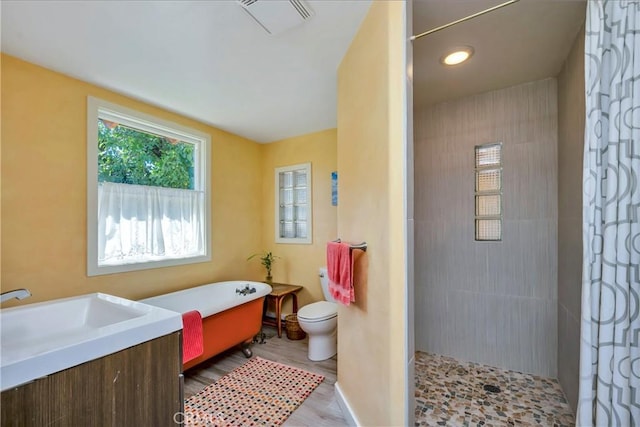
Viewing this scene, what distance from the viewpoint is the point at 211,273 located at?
3146 millimetres

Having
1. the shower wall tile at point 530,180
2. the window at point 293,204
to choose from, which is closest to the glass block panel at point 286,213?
the window at point 293,204

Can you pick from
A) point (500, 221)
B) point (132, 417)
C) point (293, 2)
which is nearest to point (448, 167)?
point (500, 221)

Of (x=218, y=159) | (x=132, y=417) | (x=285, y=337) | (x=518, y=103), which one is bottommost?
(x=285, y=337)

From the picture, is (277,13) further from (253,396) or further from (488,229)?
(253,396)

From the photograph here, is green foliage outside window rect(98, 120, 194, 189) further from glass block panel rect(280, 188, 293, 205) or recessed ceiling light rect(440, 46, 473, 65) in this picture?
recessed ceiling light rect(440, 46, 473, 65)

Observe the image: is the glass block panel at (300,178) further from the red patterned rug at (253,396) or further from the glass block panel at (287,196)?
the red patterned rug at (253,396)

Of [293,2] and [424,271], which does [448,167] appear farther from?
[293,2]

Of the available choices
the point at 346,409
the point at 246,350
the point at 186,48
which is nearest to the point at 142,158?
the point at 186,48

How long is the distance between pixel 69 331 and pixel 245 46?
200 centimetres

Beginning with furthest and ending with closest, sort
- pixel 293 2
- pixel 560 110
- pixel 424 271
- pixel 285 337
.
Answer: pixel 285 337 → pixel 424 271 → pixel 560 110 → pixel 293 2

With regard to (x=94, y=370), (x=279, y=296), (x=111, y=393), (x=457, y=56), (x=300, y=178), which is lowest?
(x=279, y=296)

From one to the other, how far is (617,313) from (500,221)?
136 centimetres

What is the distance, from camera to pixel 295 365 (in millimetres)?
2434

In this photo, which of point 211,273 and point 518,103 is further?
point 211,273
